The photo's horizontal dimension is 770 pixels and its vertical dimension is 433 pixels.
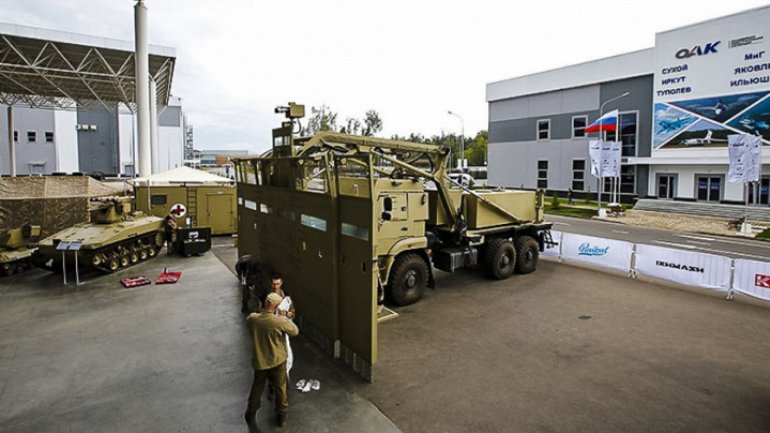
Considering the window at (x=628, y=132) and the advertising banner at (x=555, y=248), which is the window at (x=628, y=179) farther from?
the advertising banner at (x=555, y=248)

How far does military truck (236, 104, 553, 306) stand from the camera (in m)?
6.92

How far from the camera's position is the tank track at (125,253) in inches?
491

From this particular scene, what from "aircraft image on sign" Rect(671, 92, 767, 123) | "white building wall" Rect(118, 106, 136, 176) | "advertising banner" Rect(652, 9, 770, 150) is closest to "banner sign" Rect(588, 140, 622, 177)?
"advertising banner" Rect(652, 9, 770, 150)

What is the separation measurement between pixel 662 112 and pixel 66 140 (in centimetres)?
5840

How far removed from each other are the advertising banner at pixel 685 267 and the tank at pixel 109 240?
46.5ft

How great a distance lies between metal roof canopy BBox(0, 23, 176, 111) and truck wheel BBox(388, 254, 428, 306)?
78.4 feet

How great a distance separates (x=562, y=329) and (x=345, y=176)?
4972 mm

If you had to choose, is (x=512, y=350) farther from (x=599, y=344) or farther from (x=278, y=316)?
(x=278, y=316)

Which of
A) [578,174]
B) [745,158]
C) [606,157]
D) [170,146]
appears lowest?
[578,174]

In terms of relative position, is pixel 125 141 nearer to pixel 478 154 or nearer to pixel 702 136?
pixel 478 154

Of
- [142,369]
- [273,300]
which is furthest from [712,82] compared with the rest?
[142,369]

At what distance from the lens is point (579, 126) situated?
127 feet

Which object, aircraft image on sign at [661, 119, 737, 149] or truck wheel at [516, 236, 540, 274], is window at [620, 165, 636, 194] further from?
truck wheel at [516, 236, 540, 274]

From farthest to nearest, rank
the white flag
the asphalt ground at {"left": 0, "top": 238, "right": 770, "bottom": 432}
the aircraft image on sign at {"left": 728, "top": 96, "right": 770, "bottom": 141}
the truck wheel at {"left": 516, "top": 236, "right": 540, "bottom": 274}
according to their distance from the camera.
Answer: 1. the white flag
2. the aircraft image on sign at {"left": 728, "top": 96, "right": 770, "bottom": 141}
3. the truck wheel at {"left": 516, "top": 236, "right": 540, "bottom": 274}
4. the asphalt ground at {"left": 0, "top": 238, "right": 770, "bottom": 432}
